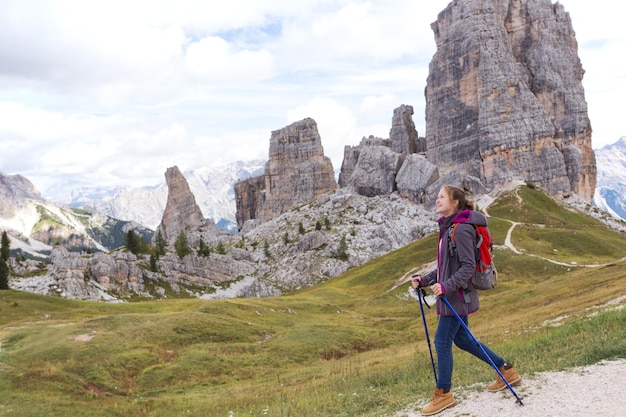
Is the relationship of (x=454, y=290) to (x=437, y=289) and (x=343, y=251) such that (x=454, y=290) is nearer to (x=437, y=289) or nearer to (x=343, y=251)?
(x=437, y=289)

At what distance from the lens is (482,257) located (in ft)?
41.0

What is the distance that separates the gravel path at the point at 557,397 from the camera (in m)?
11.4

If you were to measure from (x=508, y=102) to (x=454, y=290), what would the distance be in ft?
603

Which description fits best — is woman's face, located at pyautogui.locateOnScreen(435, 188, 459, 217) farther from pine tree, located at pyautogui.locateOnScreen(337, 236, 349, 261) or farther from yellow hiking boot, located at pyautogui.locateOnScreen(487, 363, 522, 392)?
pine tree, located at pyautogui.locateOnScreen(337, 236, 349, 261)

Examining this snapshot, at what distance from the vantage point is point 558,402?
11.8 m

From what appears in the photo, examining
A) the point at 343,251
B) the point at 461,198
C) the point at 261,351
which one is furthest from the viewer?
the point at 343,251

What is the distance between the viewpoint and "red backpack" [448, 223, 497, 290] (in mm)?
12484

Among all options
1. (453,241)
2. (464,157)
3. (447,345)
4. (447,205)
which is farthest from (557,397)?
(464,157)

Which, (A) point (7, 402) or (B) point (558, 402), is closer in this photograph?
(B) point (558, 402)

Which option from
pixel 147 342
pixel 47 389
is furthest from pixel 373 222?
pixel 47 389

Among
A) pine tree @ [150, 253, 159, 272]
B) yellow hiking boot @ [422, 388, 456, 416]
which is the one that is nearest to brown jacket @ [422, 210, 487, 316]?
yellow hiking boot @ [422, 388, 456, 416]

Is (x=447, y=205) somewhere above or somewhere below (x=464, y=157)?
below

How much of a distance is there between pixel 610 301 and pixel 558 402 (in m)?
25.8

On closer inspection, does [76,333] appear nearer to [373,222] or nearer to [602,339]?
[602,339]
